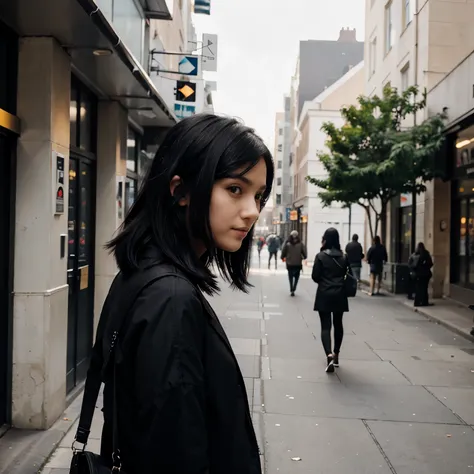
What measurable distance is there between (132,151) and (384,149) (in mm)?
10664

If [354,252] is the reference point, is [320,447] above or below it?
below

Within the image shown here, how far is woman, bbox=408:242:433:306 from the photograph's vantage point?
1456cm

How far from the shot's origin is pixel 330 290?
7746 millimetres

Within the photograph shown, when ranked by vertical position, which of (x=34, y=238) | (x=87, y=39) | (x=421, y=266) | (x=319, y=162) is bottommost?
(x=421, y=266)

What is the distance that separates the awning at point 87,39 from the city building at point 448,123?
924cm

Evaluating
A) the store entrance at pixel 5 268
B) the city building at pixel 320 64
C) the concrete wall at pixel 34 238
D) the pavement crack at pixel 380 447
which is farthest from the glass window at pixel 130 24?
the city building at pixel 320 64

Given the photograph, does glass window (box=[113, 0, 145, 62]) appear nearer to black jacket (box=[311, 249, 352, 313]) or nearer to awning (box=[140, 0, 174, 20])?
awning (box=[140, 0, 174, 20])

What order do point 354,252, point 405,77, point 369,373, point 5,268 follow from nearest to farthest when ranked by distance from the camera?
1. point 5,268
2. point 369,373
3. point 354,252
4. point 405,77

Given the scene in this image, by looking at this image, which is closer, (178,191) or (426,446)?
(178,191)

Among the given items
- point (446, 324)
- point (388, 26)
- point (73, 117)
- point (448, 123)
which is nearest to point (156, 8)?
point (73, 117)

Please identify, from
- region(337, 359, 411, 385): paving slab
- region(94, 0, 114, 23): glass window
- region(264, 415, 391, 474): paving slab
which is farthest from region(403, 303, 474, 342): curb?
region(94, 0, 114, 23): glass window

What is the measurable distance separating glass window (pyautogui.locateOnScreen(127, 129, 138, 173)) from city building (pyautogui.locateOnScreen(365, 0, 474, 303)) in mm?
8036

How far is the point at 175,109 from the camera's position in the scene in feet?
43.9

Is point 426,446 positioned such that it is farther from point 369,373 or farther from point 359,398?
point 369,373
